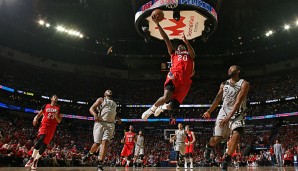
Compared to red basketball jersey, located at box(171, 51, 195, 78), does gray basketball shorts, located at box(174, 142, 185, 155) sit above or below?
below

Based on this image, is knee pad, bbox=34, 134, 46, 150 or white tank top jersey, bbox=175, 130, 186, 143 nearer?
knee pad, bbox=34, 134, 46, 150

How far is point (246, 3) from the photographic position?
1098 inches

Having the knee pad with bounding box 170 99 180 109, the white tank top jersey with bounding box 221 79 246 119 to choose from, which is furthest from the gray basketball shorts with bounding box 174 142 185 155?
the white tank top jersey with bounding box 221 79 246 119

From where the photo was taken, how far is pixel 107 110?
28.3 ft

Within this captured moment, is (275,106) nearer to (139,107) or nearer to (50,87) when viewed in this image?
(139,107)

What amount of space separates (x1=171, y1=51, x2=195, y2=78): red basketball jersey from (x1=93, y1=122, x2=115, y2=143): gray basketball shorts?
2.62m

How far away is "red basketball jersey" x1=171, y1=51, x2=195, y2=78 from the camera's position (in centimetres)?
718

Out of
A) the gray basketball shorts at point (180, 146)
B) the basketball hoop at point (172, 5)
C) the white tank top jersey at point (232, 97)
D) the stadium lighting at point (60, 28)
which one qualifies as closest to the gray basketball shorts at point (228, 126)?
the white tank top jersey at point (232, 97)

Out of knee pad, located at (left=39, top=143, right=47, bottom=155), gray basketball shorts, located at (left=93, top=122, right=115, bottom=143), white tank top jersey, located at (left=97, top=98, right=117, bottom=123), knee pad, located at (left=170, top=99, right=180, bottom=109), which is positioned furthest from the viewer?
knee pad, located at (left=39, top=143, right=47, bottom=155)

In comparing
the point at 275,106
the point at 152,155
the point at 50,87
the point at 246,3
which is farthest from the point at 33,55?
the point at 275,106

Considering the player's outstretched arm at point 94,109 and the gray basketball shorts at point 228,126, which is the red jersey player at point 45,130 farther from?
the gray basketball shorts at point 228,126

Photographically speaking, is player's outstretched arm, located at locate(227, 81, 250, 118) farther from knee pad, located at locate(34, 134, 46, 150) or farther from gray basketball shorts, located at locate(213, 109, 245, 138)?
knee pad, located at locate(34, 134, 46, 150)

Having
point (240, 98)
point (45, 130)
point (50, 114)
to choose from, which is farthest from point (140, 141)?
point (240, 98)

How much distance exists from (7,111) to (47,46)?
9.66 metres
